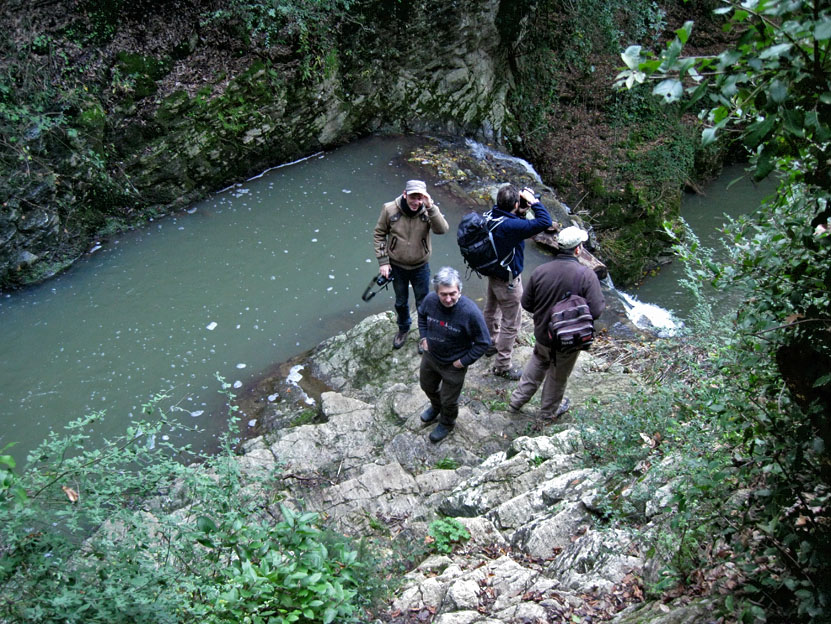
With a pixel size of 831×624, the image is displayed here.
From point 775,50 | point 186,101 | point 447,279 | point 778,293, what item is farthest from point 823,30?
point 186,101

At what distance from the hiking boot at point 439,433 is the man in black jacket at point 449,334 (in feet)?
1.24

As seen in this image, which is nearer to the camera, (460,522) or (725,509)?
(725,509)

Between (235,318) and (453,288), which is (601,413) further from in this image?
(235,318)

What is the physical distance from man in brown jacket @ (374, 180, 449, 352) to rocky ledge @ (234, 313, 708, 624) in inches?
42.7

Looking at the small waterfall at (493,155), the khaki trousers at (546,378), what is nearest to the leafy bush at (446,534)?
the khaki trousers at (546,378)

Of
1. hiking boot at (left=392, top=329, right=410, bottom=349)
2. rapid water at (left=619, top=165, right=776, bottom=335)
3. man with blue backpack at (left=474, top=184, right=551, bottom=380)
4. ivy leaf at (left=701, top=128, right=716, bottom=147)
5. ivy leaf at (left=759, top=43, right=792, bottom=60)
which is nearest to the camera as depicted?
ivy leaf at (left=759, top=43, right=792, bottom=60)

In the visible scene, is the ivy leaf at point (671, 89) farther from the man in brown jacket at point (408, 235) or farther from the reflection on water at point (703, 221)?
the reflection on water at point (703, 221)

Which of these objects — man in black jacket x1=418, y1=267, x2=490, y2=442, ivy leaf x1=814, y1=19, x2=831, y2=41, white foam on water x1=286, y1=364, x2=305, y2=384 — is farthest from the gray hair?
ivy leaf x1=814, y1=19, x2=831, y2=41

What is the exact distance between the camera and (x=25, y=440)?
6.12 meters

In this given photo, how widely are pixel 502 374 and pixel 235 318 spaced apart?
12.1 feet

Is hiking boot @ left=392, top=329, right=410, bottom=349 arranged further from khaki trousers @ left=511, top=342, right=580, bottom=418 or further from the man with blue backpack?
khaki trousers @ left=511, top=342, right=580, bottom=418

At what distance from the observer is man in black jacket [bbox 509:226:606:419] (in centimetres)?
473

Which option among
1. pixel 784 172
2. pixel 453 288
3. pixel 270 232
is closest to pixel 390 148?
pixel 270 232

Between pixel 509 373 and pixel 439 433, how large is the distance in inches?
49.0
